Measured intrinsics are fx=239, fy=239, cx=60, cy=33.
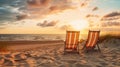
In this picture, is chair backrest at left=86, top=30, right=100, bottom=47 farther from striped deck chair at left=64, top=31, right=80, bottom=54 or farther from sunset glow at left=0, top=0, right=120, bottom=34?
sunset glow at left=0, top=0, right=120, bottom=34

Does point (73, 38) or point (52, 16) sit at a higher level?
point (52, 16)

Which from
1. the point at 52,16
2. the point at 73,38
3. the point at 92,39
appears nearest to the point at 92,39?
the point at 92,39

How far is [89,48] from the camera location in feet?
24.7

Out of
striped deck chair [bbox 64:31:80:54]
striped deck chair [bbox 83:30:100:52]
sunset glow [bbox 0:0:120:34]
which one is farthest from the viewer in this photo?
sunset glow [bbox 0:0:120:34]

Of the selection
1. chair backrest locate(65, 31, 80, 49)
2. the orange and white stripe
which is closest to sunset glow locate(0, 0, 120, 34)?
the orange and white stripe

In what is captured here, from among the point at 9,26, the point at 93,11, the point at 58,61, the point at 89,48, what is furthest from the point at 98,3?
the point at 58,61

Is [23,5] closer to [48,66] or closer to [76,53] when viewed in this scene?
[76,53]

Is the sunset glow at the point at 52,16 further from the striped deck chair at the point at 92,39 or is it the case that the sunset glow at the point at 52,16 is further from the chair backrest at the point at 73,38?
the chair backrest at the point at 73,38

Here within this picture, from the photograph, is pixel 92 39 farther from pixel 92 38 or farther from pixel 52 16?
pixel 52 16

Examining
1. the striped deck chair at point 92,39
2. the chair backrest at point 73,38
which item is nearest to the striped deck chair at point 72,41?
the chair backrest at point 73,38

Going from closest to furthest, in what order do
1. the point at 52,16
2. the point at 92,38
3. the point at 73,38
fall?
1. the point at 73,38
2. the point at 92,38
3. the point at 52,16

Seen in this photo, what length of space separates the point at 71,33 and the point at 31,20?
1468 cm

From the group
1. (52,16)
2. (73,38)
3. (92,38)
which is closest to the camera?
(73,38)

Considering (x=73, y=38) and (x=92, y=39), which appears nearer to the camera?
(x=73, y=38)
